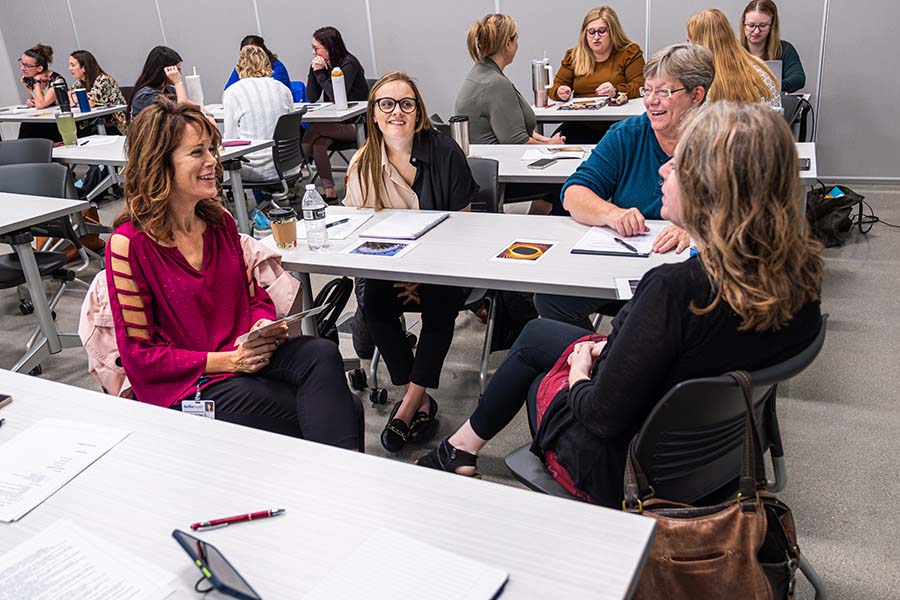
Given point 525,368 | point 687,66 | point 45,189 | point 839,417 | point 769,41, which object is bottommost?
point 839,417

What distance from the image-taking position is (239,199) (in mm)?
4656

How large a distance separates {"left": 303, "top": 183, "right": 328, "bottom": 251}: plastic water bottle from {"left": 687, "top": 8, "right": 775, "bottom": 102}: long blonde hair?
1.89m

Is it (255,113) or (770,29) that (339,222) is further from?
(770,29)

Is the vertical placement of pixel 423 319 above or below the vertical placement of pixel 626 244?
below

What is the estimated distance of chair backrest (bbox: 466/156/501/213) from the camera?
3168mm

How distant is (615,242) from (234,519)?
1544mm

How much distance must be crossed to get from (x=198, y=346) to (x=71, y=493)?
788 millimetres

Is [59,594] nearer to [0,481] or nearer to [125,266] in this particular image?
[0,481]

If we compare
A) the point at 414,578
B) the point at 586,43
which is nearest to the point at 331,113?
the point at 586,43

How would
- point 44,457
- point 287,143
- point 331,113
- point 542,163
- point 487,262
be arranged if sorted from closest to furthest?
point 44,457 → point 487,262 → point 542,163 → point 287,143 → point 331,113

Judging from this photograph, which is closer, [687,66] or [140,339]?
[140,339]

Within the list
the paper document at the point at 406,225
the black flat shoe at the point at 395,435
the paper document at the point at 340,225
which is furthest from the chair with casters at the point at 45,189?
the black flat shoe at the point at 395,435

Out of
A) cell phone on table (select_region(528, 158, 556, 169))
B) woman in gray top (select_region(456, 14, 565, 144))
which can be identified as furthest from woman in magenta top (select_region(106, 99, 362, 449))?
woman in gray top (select_region(456, 14, 565, 144))

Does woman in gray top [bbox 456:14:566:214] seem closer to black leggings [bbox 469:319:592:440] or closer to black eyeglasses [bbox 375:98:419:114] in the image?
black eyeglasses [bbox 375:98:419:114]
